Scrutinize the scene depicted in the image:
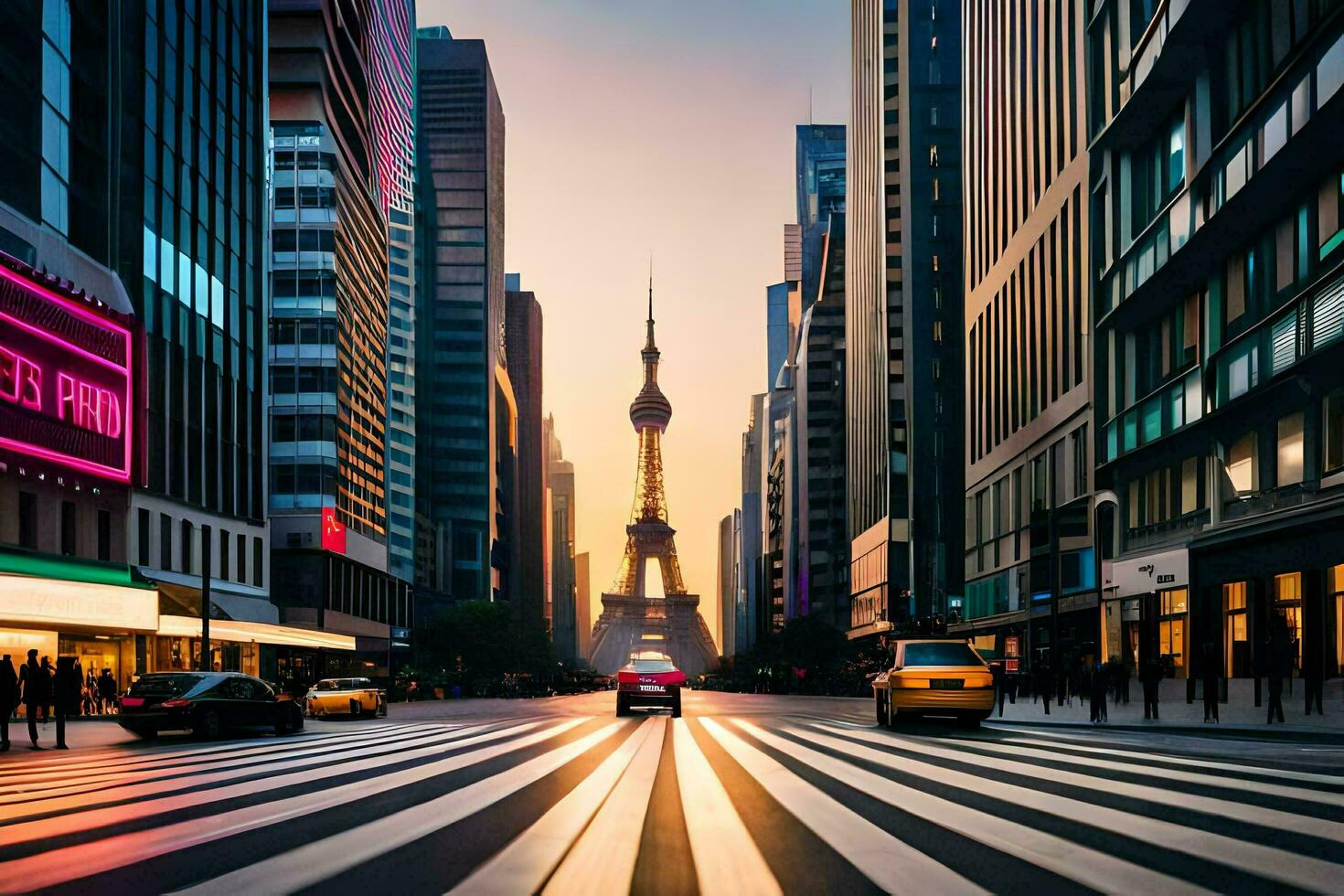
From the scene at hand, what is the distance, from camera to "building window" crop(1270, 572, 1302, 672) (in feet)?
86.4

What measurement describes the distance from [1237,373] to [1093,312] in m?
13.0

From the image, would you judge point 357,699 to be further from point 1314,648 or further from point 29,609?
point 1314,648

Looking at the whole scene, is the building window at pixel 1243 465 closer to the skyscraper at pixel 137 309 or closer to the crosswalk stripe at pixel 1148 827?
the crosswalk stripe at pixel 1148 827

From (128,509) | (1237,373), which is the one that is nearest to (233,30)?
(128,509)

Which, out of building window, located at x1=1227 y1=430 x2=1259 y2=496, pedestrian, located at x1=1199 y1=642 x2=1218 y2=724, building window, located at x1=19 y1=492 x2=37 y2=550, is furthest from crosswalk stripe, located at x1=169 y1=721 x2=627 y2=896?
building window, located at x1=19 y1=492 x2=37 y2=550

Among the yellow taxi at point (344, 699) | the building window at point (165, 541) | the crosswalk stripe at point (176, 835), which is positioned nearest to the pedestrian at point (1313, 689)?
the crosswalk stripe at point (176, 835)

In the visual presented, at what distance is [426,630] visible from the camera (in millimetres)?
100375

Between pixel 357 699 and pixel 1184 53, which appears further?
pixel 357 699

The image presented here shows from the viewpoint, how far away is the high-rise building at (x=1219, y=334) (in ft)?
80.7

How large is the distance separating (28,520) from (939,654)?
2716cm

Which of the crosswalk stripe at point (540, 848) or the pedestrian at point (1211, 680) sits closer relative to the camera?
the crosswalk stripe at point (540, 848)

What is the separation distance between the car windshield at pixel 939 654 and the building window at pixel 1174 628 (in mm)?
13245

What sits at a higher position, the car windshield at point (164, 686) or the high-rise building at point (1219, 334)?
the high-rise building at point (1219, 334)

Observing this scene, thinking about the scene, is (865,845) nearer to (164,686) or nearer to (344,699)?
(164,686)
